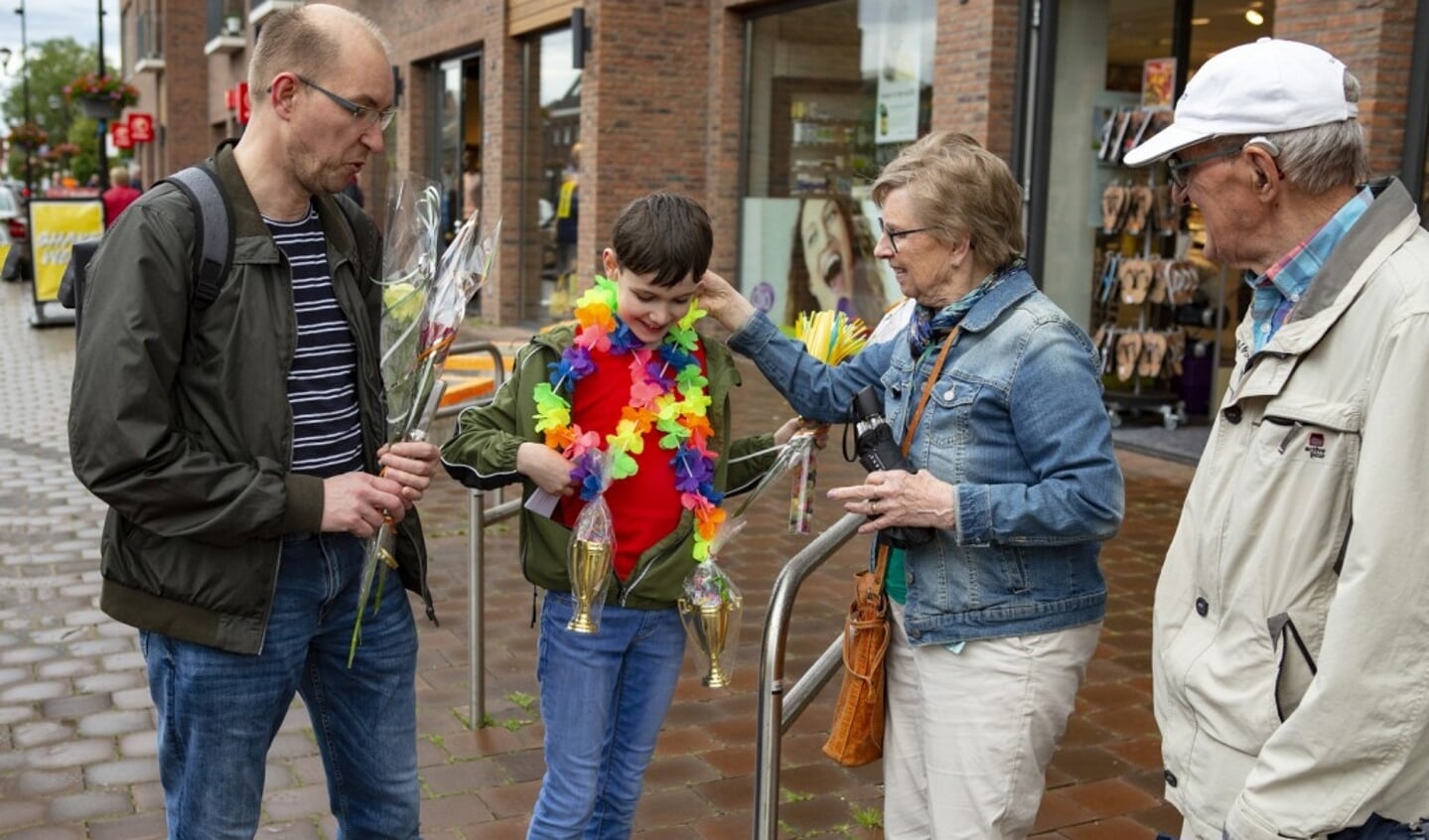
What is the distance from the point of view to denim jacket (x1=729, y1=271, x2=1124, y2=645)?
7.86 ft

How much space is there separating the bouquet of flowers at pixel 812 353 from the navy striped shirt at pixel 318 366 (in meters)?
0.99

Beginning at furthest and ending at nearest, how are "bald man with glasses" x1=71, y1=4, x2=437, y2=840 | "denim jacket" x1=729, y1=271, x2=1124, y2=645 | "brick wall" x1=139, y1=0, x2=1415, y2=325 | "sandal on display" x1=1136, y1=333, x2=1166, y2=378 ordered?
"sandal on display" x1=1136, y1=333, x2=1166, y2=378
"brick wall" x1=139, y1=0, x2=1415, y2=325
"denim jacket" x1=729, y1=271, x2=1124, y2=645
"bald man with glasses" x1=71, y1=4, x2=437, y2=840

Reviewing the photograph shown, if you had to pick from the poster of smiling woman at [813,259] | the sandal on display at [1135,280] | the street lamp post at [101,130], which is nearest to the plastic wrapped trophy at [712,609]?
the sandal on display at [1135,280]

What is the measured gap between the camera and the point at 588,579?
2.72m

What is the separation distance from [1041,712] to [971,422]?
0.58m

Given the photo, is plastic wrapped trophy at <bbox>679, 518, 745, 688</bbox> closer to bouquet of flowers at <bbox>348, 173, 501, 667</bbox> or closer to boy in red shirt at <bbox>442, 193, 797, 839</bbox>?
boy in red shirt at <bbox>442, 193, 797, 839</bbox>

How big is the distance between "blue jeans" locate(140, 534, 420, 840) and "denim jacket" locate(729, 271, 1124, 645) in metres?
1.15

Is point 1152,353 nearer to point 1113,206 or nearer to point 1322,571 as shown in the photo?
point 1113,206

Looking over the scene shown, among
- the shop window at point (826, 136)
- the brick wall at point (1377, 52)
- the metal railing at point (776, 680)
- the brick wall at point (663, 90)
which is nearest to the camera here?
the metal railing at point (776, 680)

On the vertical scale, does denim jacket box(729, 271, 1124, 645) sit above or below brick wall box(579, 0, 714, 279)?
below

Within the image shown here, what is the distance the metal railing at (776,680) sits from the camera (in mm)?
2641

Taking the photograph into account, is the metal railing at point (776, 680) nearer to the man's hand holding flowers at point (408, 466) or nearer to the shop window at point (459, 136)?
the man's hand holding flowers at point (408, 466)

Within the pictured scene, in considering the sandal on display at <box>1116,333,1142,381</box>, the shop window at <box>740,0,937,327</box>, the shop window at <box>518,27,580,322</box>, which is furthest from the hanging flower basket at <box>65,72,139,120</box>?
the sandal on display at <box>1116,333,1142,381</box>

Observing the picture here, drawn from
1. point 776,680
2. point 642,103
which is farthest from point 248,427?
point 642,103
